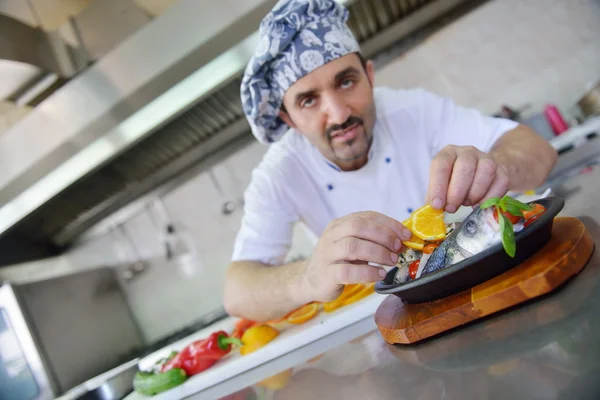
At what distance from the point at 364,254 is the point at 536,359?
0.99ft

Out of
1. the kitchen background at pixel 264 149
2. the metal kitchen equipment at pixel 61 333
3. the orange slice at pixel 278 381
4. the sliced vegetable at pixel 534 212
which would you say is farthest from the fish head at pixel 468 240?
the metal kitchen equipment at pixel 61 333

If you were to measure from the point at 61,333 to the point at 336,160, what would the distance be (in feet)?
7.03

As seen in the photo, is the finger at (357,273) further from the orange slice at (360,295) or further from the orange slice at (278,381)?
Answer: the orange slice at (360,295)

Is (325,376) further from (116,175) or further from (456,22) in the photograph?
(456,22)

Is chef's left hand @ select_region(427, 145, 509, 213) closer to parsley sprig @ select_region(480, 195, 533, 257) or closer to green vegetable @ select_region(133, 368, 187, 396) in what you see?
parsley sprig @ select_region(480, 195, 533, 257)

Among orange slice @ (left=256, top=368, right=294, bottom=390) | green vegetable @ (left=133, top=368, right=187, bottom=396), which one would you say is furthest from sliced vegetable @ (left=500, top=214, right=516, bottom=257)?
green vegetable @ (left=133, top=368, right=187, bottom=396)

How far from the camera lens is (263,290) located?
1.08m

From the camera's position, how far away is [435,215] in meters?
0.66

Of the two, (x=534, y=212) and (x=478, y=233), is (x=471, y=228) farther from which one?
(x=534, y=212)

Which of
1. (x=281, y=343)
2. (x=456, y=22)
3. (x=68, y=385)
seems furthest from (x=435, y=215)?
(x=68, y=385)

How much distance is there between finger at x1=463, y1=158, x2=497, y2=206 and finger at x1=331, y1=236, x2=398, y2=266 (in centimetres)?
16

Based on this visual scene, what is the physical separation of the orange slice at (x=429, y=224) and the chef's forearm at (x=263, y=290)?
0.33m

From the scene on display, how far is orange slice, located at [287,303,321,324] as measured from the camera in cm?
109

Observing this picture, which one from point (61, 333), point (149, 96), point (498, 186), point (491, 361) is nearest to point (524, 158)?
point (498, 186)
